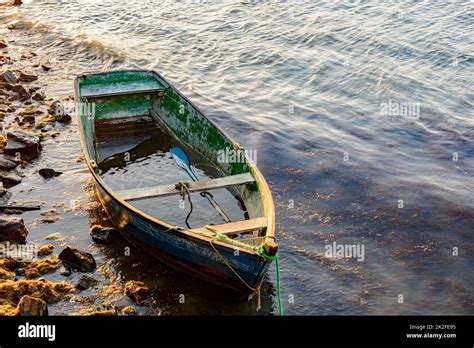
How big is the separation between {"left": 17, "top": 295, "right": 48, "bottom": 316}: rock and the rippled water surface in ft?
5.56

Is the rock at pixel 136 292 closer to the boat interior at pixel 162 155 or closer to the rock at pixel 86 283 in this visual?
the rock at pixel 86 283

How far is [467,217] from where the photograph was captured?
38.8ft

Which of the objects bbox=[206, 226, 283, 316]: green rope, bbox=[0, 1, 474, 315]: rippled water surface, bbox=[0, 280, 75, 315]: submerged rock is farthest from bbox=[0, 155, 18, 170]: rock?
bbox=[206, 226, 283, 316]: green rope

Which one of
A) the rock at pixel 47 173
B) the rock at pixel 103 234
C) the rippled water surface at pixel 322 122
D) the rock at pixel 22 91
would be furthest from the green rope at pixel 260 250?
the rock at pixel 22 91

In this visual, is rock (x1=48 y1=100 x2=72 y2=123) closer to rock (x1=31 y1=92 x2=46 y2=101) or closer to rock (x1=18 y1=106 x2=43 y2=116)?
rock (x1=18 y1=106 x2=43 y2=116)

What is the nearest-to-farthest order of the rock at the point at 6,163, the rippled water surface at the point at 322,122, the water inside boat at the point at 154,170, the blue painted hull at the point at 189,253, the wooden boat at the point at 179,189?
the blue painted hull at the point at 189,253, the wooden boat at the point at 179,189, the rippled water surface at the point at 322,122, the water inside boat at the point at 154,170, the rock at the point at 6,163

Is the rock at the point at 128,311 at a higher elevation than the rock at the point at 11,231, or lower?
lower

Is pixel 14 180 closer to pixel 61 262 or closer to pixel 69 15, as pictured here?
pixel 61 262

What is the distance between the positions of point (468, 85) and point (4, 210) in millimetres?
14628

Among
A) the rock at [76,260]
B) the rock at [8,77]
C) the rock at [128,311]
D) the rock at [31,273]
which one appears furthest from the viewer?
the rock at [8,77]

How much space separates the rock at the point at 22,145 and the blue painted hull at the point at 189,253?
165 inches

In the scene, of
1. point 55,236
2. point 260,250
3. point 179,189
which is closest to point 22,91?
point 55,236

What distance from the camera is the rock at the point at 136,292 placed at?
931 centimetres
